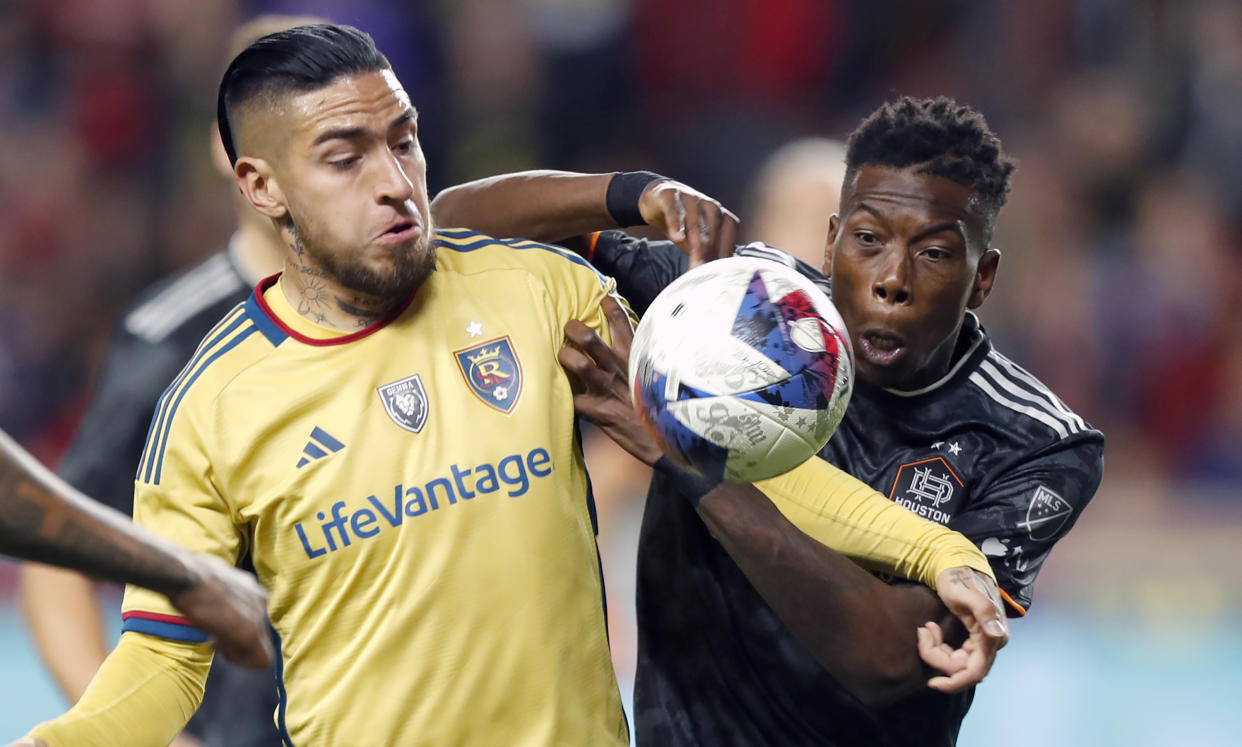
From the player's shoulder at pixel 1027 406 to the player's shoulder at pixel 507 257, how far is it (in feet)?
2.94

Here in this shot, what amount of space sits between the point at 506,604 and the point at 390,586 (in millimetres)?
214

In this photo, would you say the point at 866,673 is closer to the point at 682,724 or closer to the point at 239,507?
the point at 682,724

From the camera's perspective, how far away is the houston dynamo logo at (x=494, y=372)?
277cm

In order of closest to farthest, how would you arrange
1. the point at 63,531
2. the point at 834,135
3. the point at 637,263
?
1. the point at 63,531
2. the point at 637,263
3. the point at 834,135

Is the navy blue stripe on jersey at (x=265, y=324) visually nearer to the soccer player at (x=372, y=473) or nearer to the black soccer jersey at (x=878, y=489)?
the soccer player at (x=372, y=473)

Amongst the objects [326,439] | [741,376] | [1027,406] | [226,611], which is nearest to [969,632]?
[1027,406]

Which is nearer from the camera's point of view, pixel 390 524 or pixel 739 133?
pixel 390 524

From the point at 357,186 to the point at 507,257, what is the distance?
1.16 feet

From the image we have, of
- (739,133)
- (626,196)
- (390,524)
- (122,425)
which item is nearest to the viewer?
(390,524)

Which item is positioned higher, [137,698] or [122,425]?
[137,698]

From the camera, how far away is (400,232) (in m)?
2.72

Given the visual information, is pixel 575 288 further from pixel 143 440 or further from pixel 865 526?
pixel 143 440

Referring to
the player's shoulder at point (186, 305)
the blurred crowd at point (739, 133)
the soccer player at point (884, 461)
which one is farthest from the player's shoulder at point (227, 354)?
the blurred crowd at point (739, 133)

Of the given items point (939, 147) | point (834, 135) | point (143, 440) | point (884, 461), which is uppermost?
point (939, 147)
